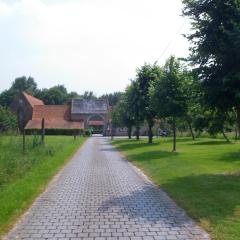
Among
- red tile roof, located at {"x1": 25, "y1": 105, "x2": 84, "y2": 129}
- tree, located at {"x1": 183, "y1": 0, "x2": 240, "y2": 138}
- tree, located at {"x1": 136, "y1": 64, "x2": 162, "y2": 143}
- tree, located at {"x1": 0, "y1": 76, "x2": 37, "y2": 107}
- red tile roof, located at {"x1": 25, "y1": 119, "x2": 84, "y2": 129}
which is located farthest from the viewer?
tree, located at {"x1": 0, "y1": 76, "x2": 37, "y2": 107}

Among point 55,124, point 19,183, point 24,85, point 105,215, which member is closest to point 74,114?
point 55,124

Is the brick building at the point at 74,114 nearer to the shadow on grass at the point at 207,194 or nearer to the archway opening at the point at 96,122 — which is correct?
the archway opening at the point at 96,122

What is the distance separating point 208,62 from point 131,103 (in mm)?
30425

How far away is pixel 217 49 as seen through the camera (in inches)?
642

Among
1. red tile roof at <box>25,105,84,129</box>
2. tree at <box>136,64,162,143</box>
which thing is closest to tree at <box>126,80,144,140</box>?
tree at <box>136,64,162,143</box>

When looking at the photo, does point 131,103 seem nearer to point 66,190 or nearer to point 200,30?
point 200,30

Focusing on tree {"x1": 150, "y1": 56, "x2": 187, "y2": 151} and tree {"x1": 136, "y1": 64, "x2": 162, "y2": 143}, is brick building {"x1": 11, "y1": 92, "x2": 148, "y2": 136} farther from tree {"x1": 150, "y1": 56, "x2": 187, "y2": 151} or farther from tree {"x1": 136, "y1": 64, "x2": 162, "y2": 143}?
tree {"x1": 150, "y1": 56, "x2": 187, "y2": 151}

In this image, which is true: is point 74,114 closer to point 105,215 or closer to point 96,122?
point 96,122

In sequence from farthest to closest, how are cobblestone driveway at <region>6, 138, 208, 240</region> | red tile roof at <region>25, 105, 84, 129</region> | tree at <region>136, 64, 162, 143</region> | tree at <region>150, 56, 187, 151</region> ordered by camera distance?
1. red tile roof at <region>25, 105, 84, 129</region>
2. tree at <region>136, 64, 162, 143</region>
3. tree at <region>150, 56, 187, 151</region>
4. cobblestone driveway at <region>6, 138, 208, 240</region>

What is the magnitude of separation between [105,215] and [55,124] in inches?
3677

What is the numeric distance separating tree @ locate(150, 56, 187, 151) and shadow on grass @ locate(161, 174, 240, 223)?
14.6m

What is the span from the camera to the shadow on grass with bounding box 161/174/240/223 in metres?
9.77

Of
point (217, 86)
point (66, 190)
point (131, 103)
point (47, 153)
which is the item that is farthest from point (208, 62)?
point (131, 103)

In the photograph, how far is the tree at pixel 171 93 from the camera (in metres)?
31.2
